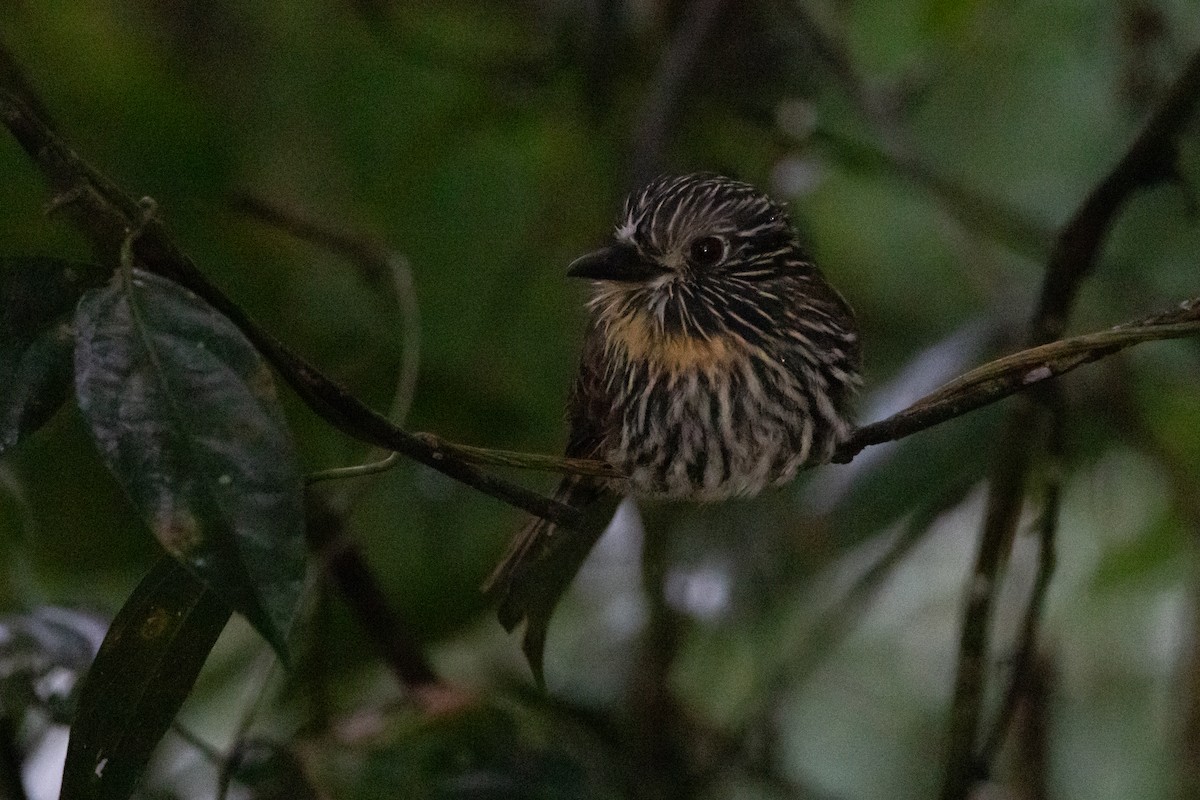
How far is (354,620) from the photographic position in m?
2.41

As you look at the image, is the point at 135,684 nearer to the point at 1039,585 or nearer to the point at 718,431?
the point at 718,431

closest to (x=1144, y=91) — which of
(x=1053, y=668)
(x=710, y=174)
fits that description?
(x=1053, y=668)

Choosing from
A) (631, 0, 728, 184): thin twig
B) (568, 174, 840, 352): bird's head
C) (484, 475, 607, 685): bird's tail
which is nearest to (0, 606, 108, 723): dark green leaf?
(484, 475, 607, 685): bird's tail

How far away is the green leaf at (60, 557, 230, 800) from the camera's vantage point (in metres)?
1.22

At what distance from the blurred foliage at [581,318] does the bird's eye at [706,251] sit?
1.93 feet

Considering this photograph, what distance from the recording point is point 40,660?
170cm

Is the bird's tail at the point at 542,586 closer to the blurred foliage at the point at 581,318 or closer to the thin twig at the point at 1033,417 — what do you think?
the blurred foliage at the point at 581,318

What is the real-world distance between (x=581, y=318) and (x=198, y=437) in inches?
67.9

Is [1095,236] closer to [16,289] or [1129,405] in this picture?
[1129,405]

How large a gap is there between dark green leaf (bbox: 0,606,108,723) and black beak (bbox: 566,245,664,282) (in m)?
0.64

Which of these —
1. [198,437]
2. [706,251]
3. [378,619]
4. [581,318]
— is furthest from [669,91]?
[198,437]

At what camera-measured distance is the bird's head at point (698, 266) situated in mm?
1734

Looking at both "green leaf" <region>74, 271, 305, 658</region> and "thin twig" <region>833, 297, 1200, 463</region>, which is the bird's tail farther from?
"green leaf" <region>74, 271, 305, 658</region>

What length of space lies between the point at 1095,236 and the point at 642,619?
1235mm
